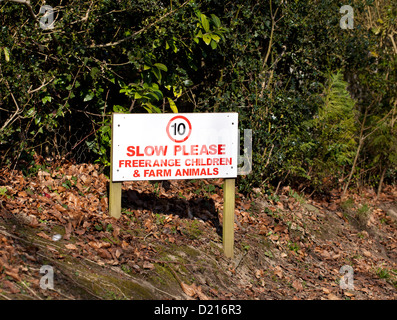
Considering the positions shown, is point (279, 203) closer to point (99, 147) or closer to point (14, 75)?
point (99, 147)

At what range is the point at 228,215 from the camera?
650 centimetres

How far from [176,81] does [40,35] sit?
2.03 metres

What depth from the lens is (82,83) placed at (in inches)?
289

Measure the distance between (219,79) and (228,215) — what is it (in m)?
2.82

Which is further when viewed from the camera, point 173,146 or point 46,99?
point 46,99

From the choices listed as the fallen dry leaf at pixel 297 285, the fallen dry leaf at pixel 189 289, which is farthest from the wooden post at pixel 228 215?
the fallen dry leaf at pixel 189 289

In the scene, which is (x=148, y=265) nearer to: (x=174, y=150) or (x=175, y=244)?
(x=175, y=244)

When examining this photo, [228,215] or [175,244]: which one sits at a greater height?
[228,215]

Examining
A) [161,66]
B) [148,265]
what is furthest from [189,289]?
[161,66]

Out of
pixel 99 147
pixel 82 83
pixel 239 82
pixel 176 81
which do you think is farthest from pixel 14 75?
pixel 239 82

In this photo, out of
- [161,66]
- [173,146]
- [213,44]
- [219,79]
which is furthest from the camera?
[219,79]

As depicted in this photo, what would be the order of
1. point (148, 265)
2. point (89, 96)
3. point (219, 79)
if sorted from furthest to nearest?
point (219, 79) < point (89, 96) < point (148, 265)

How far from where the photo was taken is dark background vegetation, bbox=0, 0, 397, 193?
6.85 meters

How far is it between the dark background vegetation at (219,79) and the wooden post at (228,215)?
1648mm
